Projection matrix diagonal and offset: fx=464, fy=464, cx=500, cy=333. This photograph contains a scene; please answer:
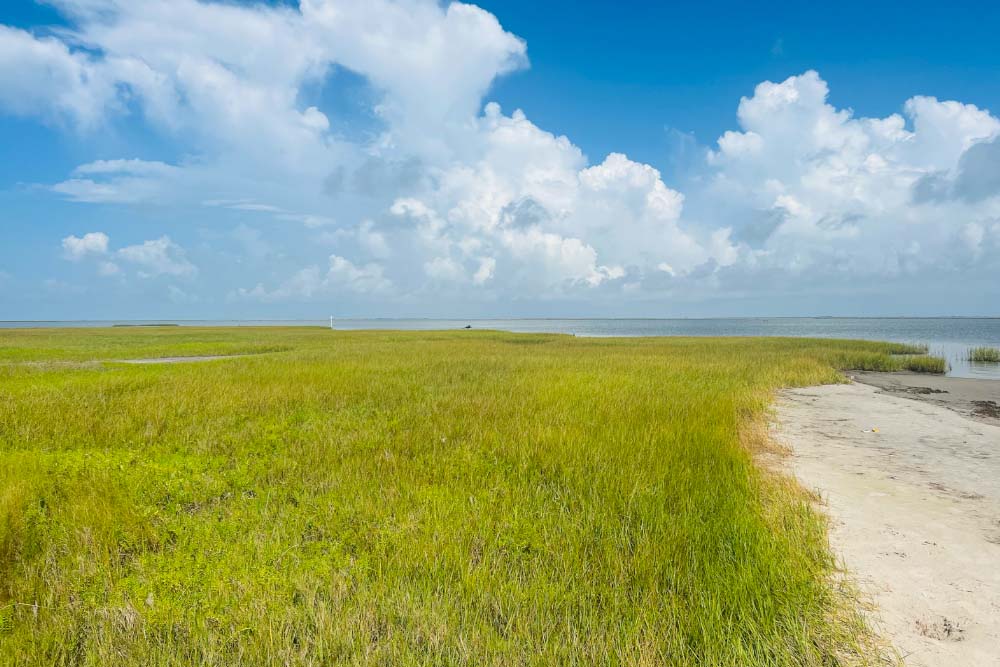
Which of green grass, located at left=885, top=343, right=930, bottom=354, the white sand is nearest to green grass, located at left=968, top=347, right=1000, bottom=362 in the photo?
green grass, located at left=885, top=343, right=930, bottom=354

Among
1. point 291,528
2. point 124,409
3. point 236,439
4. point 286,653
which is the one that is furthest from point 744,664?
point 124,409

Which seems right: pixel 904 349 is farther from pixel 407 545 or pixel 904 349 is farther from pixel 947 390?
pixel 407 545

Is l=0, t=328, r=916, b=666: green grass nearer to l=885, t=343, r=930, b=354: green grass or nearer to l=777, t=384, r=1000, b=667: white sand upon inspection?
l=777, t=384, r=1000, b=667: white sand

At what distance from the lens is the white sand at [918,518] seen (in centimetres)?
373

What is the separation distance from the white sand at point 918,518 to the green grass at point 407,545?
446 millimetres

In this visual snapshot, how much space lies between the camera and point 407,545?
14.7ft

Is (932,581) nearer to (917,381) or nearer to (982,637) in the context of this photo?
(982,637)

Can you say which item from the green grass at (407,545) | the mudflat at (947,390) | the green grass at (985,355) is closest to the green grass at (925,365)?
the mudflat at (947,390)

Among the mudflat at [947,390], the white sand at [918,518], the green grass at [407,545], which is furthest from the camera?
the mudflat at [947,390]

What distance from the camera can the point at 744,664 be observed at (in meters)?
3.18

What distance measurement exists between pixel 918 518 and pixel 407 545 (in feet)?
20.8

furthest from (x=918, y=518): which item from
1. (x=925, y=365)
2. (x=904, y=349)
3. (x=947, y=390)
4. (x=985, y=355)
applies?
(x=904, y=349)

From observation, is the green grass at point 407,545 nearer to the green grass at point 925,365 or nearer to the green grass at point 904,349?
the green grass at point 925,365

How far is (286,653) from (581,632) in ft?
6.84
